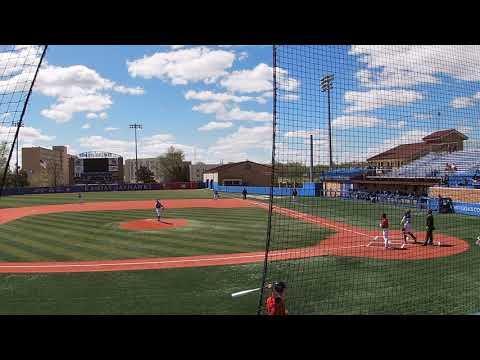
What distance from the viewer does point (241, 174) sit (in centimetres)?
6512

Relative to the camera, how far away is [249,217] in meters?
25.3

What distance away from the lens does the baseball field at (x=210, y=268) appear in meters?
8.82

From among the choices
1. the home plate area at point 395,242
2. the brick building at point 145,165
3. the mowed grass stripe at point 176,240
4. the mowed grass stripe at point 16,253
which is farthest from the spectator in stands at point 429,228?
the brick building at point 145,165

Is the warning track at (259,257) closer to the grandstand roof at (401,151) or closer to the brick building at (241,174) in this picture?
the grandstand roof at (401,151)

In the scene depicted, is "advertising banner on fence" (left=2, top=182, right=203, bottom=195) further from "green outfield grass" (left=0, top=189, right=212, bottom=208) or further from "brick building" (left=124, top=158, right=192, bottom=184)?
"brick building" (left=124, top=158, right=192, bottom=184)

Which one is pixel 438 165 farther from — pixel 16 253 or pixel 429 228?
pixel 16 253

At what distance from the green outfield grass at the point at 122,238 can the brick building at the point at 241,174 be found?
128 ft

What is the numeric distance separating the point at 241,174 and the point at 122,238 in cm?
4768

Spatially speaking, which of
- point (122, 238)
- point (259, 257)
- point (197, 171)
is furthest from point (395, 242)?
point (197, 171)

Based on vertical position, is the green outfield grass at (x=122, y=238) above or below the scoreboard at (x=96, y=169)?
below

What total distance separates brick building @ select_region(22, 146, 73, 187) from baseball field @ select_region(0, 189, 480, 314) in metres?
63.2
